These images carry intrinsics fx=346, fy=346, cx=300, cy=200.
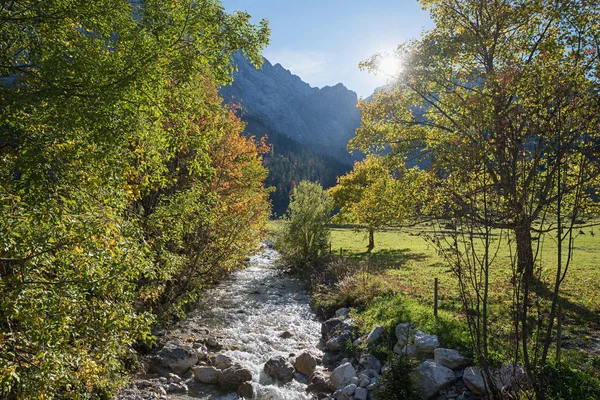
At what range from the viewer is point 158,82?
6.83 meters

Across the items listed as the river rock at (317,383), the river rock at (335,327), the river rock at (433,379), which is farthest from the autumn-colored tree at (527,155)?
the river rock at (335,327)

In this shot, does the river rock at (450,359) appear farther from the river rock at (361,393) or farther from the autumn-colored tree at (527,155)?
the river rock at (361,393)

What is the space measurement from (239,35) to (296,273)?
2169cm

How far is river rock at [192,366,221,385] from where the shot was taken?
1081 cm

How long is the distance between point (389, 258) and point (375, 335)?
59.3 feet

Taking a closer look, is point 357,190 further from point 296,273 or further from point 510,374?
point 510,374

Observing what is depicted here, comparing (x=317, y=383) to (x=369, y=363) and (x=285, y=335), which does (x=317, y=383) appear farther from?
(x=285, y=335)

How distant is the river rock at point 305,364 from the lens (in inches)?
451

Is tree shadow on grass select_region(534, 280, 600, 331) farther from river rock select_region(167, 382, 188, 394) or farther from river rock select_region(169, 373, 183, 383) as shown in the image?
river rock select_region(169, 373, 183, 383)

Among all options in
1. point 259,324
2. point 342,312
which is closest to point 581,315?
point 342,312

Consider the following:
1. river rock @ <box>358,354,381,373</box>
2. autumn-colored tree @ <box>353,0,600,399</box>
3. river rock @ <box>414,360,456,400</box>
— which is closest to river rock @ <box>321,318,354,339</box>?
river rock @ <box>358,354,381,373</box>

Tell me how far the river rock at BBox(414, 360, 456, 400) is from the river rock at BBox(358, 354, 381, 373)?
6.66ft

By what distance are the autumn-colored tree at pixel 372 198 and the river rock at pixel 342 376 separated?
6560 mm

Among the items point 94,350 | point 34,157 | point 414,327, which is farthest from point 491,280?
point 34,157
